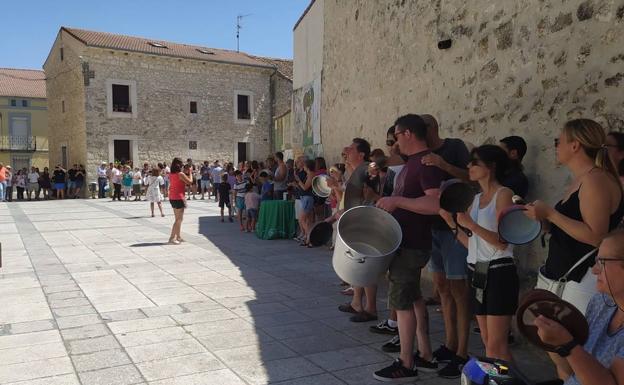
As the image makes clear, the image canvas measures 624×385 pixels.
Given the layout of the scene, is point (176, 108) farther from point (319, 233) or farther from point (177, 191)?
point (319, 233)

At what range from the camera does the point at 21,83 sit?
140 feet

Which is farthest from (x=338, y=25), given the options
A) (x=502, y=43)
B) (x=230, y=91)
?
(x=230, y=91)

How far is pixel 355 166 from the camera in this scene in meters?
4.65

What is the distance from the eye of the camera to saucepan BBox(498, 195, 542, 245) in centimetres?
257

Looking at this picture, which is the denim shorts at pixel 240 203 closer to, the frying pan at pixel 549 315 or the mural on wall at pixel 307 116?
the mural on wall at pixel 307 116

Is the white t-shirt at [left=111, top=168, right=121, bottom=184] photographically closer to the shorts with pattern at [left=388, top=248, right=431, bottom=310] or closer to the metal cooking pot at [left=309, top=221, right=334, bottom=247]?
the metal cooking pot at [left=309, top=221, right=334, bottom=247]

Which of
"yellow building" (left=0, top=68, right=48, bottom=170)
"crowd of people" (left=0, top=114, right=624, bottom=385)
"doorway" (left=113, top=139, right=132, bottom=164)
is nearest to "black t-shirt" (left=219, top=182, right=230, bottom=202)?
"crowd of people" (left=0, top=114, right=624, bottom=385)

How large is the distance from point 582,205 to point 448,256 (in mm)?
1370

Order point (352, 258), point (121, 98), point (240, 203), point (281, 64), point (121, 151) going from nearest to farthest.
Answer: point (352, 258) → point (240, 203) → point (121, 98) → point (121, 151) → point (281, 64)

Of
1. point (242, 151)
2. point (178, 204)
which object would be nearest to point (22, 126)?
point (242, 151)

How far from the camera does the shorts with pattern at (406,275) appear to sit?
10.9 feet

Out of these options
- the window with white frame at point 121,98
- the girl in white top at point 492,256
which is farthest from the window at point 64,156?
the girl in white top at point 492,256

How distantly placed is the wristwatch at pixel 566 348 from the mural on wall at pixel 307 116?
8942 millimetres

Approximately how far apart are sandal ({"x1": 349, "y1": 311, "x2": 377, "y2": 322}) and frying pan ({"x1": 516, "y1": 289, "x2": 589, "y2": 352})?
3069mm
